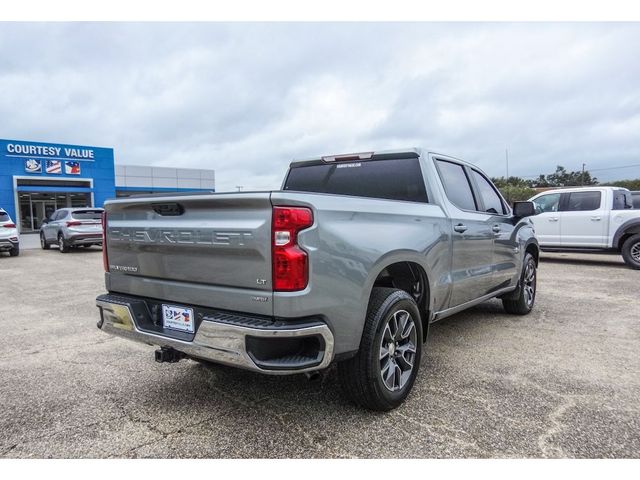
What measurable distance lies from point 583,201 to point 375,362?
10.7 m

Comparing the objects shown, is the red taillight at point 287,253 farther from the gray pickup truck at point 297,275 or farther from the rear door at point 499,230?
the rear door at point 499,230

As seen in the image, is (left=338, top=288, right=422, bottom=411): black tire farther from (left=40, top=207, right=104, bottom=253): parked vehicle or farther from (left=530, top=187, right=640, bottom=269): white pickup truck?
(left=40, top=207, right=104, bottom=253): parked vehicle

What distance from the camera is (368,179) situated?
13.5 feet

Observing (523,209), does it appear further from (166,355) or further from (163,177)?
(163,177)

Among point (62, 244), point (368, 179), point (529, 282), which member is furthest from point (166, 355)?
point (62, 244)

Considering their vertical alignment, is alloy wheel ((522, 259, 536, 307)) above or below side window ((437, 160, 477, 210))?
below

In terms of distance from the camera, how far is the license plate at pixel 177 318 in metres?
2.80

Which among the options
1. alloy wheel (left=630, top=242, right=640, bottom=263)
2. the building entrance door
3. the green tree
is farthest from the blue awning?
the green tree

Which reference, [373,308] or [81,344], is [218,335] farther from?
[81,344]

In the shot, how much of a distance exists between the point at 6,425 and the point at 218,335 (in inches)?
65.6

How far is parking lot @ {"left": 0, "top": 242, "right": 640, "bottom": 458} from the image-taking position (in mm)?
2611

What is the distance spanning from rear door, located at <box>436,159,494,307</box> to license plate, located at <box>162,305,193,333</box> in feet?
7.37

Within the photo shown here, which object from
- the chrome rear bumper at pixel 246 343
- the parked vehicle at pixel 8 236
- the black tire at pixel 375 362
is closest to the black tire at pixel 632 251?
the black tire at pixel 375 362

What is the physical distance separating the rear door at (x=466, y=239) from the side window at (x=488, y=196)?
27 centimetres
